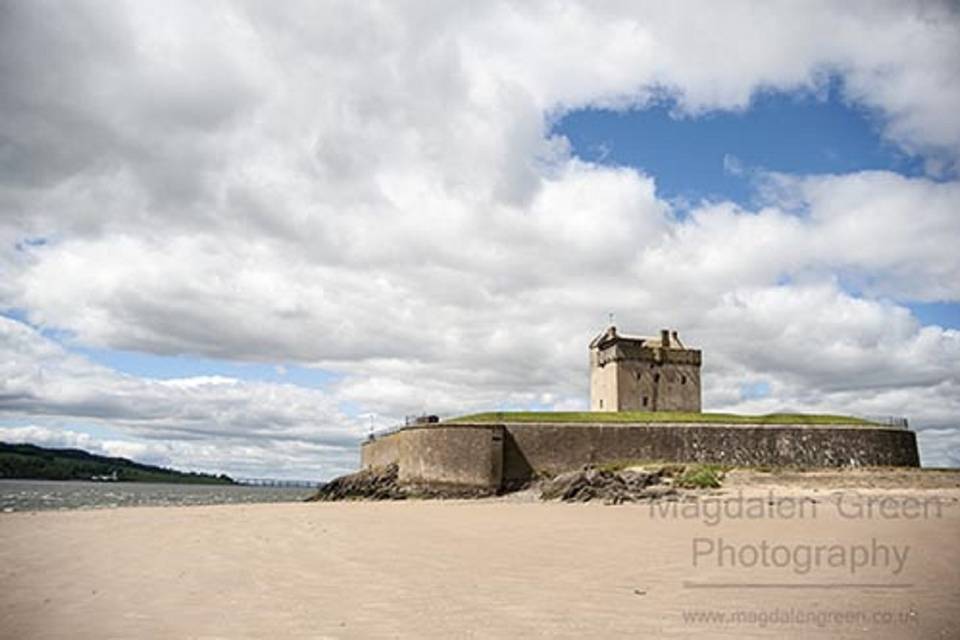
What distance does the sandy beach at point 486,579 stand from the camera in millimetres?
5801

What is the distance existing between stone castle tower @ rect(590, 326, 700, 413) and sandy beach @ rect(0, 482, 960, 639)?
27040mm

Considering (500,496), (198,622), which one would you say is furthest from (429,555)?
(500,496)

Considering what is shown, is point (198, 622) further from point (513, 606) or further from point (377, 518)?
point (377, 518)

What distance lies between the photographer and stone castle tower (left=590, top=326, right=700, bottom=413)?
138 ft

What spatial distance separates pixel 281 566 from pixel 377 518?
886 cm

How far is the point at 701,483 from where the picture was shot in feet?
80.5

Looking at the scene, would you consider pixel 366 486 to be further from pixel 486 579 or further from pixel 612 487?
pixel 486 579

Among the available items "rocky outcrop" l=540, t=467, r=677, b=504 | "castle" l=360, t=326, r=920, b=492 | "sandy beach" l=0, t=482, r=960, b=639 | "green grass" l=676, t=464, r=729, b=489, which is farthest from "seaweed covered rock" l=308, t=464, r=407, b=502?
"sandy beach" l=0, t=482, r=960, b=639

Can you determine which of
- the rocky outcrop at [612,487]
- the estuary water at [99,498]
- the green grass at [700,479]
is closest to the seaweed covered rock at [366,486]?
the estuary water at [99,498]

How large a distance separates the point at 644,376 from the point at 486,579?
1411 inches

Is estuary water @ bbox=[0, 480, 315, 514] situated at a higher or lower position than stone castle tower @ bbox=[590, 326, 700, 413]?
lower

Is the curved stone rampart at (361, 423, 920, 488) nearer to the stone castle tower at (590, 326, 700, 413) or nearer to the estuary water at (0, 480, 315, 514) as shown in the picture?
the stone castle tower at (590, 326, 700, 413)

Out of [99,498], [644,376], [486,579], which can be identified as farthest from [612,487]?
[99,498]

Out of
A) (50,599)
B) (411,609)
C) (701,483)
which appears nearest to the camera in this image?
(411,609)
